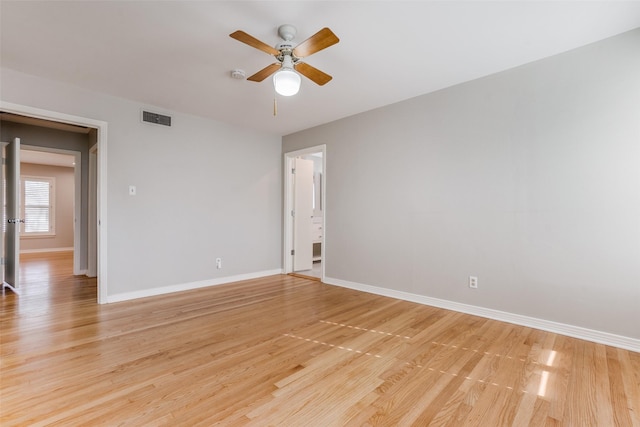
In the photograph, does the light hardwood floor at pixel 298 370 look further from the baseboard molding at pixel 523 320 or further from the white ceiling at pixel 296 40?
the white ceiling at pixel 296 40

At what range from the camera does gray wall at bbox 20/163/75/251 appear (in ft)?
25.4

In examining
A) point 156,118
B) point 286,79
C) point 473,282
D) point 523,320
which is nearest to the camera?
point 286,79

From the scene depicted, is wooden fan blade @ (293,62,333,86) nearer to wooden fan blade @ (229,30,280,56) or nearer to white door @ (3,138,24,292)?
wooden fan blade @ (229,30,280,56)

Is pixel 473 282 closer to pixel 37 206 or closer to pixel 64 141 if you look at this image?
pixel 64 141

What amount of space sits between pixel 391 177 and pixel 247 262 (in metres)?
2.69

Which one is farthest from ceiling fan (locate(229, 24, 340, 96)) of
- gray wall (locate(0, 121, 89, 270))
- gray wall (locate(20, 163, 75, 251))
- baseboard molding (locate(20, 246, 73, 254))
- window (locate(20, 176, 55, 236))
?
baseboard molding (locate(20, 246, 73, 254))

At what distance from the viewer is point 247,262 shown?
4.86 meters

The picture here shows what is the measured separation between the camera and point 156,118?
153 inches

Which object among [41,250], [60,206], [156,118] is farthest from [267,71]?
[41,250]

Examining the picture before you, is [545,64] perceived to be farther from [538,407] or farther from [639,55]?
[538,407]

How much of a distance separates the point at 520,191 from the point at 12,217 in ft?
21.6

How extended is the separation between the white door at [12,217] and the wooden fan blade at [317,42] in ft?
14.9

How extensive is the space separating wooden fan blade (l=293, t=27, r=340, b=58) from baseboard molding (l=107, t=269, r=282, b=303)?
11.2 ft

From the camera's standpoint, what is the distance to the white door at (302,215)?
17.6 ft
